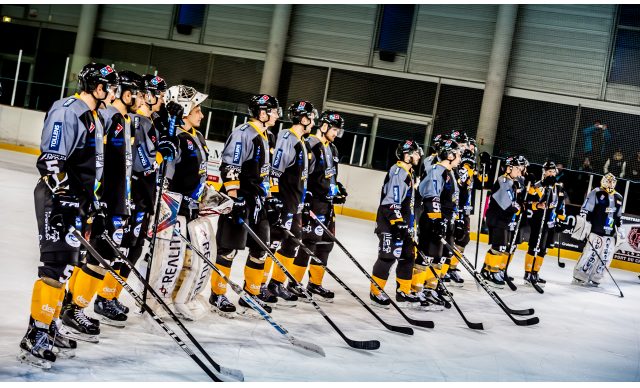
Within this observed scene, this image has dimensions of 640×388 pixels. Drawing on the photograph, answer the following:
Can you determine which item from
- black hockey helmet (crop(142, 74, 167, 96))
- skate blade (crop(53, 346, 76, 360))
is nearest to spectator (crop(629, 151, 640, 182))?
black hockey helmet (crop(142, 74, 167, 96))

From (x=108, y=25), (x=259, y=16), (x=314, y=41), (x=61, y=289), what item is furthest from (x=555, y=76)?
(x=61, y=289)

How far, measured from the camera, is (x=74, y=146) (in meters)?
3.63

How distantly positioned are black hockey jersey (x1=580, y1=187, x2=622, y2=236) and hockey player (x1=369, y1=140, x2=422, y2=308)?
4698mm

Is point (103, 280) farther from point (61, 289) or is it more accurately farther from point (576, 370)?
point (576, 370)

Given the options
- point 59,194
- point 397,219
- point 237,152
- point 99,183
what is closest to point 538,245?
point 397,219

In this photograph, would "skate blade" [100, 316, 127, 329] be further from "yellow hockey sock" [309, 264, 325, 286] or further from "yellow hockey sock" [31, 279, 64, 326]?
"yellow hockey sock" [309, 264, 325, 286]

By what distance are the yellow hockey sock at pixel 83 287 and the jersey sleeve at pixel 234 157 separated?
1.21 metres

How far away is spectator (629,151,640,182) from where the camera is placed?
14727mm

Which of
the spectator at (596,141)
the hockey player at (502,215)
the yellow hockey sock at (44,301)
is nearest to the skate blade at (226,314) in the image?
the yellow hockey sock at (44,301)

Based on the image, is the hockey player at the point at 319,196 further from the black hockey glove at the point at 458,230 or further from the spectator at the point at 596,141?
the spectator at the point at 596,141

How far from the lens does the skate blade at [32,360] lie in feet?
11.3

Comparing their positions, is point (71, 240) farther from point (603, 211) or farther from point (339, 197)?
point (603, 211)

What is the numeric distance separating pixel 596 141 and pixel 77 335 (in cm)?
1371

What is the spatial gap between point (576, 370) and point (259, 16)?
15.1 metres
